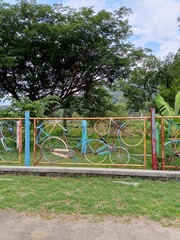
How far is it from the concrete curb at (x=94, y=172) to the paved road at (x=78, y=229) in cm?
189

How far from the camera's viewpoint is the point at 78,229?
302cm

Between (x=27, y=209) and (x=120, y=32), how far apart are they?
1109 centimetres

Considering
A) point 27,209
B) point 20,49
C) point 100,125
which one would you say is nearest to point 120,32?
point 20,49

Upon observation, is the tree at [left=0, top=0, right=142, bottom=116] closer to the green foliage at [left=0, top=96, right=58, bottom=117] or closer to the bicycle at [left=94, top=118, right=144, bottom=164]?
the green foliage at [left=0, top=96, right=58, bottom=117]

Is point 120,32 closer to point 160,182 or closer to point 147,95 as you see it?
point 147,95

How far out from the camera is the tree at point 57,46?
11672 millimetres

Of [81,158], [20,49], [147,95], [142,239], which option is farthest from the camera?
[147,95]

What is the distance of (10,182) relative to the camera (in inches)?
193

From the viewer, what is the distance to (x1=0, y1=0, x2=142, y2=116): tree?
1167 cm

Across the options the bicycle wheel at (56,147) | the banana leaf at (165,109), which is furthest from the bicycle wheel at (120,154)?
the banana leaf at (165,109)

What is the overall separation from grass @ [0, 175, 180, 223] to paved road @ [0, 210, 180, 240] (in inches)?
7.7

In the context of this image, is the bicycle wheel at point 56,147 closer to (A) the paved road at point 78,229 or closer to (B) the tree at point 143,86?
(A) the paved road at point 78,229

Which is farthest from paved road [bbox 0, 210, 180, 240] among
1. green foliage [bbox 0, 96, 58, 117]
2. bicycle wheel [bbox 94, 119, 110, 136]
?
green foliage [bbox 0, 96, 58, 117]

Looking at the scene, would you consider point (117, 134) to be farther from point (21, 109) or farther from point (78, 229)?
point (21, 109)
